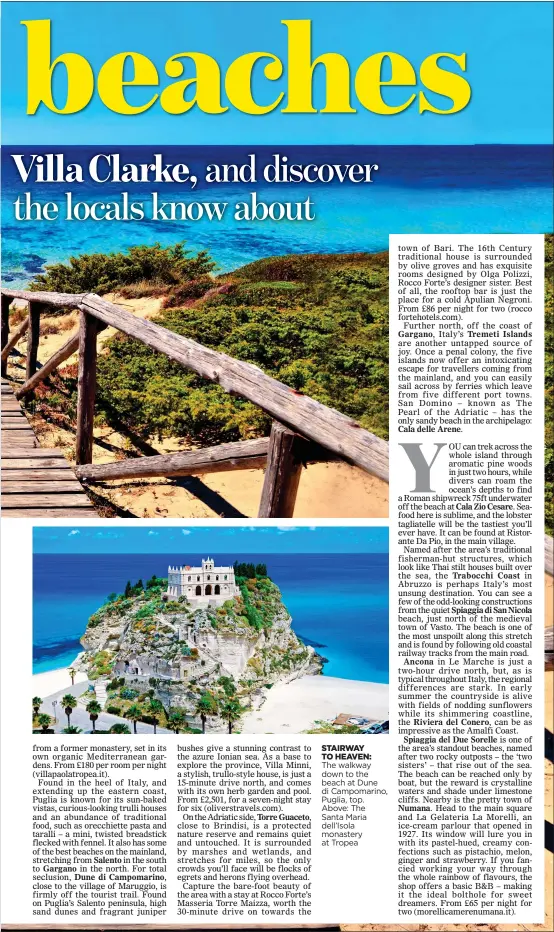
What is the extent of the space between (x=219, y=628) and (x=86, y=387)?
2009 millimetres

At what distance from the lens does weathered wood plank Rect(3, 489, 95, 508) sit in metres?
4.66

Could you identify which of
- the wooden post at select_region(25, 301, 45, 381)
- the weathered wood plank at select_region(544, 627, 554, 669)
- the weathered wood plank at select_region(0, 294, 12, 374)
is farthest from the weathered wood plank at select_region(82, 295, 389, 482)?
the weathered wood plank at select_region(0, 294, 12, 374)

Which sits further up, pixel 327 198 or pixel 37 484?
pixel 327 198

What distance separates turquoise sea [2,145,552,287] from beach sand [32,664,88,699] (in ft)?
8.69

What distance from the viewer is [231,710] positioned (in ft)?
14.8

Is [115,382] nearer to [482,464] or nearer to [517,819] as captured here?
[482,464]

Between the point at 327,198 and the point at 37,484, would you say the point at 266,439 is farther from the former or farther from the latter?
the point at 327,198

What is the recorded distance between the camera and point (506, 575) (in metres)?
4.55

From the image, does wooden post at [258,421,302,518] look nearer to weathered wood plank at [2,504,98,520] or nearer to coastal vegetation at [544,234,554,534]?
weathered wood plank at [2,504,98,520]

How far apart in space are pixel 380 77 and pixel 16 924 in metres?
5.19

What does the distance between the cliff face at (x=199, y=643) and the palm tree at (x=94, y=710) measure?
0.15 metres

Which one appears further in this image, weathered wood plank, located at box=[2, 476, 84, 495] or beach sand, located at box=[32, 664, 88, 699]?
weathered wood plank, located at box=[2, 476, 84, 495]

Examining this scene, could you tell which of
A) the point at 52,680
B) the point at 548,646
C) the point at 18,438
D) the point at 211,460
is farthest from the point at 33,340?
the point at 548,646

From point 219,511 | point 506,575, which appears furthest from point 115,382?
point 506,575
